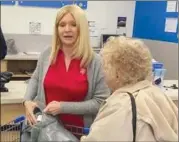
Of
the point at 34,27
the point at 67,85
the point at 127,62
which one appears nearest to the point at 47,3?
the point at 34,27

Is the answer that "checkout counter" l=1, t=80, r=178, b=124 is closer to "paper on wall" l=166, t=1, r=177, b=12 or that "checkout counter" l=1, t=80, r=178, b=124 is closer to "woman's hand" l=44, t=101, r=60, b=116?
"woman's hand" l=44, t=101, r=60, b=116

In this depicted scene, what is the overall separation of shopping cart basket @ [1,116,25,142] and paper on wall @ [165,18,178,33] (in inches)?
143

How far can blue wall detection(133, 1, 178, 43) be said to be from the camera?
5.11 meters

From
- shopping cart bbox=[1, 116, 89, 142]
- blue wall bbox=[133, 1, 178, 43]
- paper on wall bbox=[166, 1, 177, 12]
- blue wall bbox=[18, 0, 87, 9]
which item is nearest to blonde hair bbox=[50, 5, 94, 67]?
shopping cart bbox=[1, 116, 89, 142]

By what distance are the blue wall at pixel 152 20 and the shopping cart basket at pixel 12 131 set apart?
3553 millimetres

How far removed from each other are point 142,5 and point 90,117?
4384mm

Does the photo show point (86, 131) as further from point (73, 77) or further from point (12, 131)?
point (12, 131)

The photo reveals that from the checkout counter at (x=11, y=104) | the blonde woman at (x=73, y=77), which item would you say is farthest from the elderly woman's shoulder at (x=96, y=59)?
the checkout counter at (x=11, y=104)

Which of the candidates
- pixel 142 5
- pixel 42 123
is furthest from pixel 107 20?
pixel 42 123

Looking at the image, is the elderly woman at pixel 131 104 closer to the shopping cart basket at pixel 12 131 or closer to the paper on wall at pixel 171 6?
the shopping cart basket at pixel 12 131

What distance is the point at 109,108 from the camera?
4.09 ft

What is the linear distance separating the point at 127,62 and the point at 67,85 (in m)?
0.54

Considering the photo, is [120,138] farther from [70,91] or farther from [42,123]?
[70,91]

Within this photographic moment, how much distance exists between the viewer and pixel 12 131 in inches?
70.2
